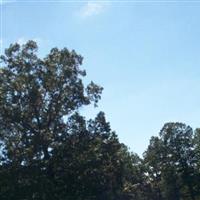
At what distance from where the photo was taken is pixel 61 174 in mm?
41969

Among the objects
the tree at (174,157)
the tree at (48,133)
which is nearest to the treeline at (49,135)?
the tree at (48,133)

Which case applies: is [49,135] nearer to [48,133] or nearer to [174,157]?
[48,133]

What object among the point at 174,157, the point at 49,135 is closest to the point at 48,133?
the point at 49,135

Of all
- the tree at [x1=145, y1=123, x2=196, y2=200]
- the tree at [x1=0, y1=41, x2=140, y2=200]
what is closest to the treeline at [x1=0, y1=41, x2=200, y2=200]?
the tree at [x1=0, y1=41, x2=140, y2=200]

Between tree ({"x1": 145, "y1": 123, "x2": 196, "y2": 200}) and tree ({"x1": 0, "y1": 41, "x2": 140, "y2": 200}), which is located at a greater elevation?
tree ({"x1": 145, "y1": 123, "x2": 196, "y2": 200})

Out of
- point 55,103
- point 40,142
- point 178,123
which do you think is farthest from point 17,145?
point 178,123

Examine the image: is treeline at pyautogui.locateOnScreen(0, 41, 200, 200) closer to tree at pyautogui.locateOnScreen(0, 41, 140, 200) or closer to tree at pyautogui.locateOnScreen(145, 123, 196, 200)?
tree at pyautogui.locateOnScreen(0, 41, 140, 200)

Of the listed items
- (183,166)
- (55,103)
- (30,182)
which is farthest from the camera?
(183,166)

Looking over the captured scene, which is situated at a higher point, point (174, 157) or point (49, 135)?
point (174, 157)

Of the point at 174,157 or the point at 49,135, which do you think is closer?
the point at 49,135

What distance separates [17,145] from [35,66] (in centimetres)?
700

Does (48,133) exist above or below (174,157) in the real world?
below

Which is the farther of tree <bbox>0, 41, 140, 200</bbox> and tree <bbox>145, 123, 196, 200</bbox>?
tree <bbox>145, 123, 196, 200</bbox>

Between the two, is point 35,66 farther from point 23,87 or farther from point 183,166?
point 183,166
